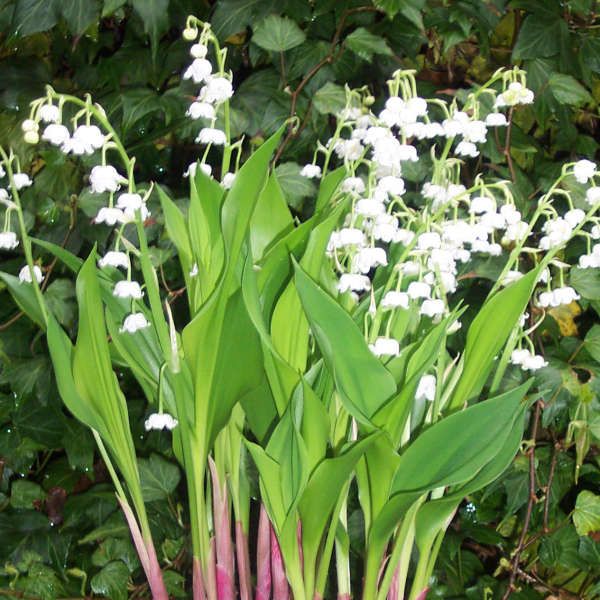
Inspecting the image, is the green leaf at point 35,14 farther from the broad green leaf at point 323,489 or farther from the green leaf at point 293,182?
the broad green leaf at point 323,489

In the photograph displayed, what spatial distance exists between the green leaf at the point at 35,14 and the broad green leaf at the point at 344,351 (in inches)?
20.8

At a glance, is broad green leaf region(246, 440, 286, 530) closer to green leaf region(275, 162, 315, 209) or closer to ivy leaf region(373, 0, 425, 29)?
green leaf region(275, 162, 315, 209)

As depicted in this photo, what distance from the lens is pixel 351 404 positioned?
24.4 inches

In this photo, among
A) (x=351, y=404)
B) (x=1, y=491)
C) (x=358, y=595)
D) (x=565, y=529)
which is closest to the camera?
(x=351, y=404)

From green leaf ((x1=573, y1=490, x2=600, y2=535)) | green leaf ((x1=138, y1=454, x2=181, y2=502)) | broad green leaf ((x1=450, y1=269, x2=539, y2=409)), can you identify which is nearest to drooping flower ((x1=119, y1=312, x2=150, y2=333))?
broad green leaf ((x1=450, y1=269, x2=539, y2=409))

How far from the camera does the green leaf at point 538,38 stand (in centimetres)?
100

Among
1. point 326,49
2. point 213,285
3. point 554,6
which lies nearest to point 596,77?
point 554,6

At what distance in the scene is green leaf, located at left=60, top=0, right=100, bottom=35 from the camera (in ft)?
3.02

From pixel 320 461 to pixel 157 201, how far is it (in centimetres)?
42

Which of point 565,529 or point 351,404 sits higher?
point 351,404

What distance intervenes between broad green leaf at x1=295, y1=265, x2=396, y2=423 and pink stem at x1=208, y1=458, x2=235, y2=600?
0.59ft

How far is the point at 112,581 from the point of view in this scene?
3.36 ft

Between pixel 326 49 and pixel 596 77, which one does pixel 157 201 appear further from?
pixel 596 77

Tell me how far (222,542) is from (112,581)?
352mm
